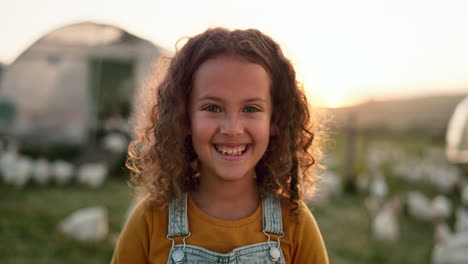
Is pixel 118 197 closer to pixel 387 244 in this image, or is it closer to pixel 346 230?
pixel 346 230

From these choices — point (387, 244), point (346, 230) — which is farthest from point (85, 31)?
point (387, 244)

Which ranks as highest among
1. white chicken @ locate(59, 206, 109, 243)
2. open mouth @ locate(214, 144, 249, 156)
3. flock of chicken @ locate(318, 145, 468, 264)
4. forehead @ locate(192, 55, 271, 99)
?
forehead @ locate(192, 55, 271, 99)

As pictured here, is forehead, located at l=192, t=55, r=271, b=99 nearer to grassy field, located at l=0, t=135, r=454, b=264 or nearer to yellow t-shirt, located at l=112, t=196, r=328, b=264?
yellow t-shirt, located at l=112, t=196, r=328, b=264

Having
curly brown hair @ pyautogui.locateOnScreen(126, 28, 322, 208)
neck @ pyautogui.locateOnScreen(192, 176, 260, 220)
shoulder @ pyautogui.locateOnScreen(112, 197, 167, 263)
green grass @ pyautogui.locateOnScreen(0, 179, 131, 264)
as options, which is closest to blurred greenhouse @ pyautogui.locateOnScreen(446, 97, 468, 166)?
green grass @ pyautogui.locateOnScreen(0, 179, 131, 264)

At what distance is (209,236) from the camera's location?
4.20ft

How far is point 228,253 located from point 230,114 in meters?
0.44

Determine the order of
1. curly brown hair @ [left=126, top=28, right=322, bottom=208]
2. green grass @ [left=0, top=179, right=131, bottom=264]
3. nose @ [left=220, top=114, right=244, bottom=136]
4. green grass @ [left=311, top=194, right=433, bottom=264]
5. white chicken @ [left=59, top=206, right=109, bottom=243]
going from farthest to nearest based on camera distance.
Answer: green grass @ [left=311, top=194, right=433, bottom=264] → white chicken @ [left=59, top=206, right=109, bottom=243] → green grass @ [left=0, top=179, right=131, bottom=264] → curly brown hair @ [left=126, top=28, right=322, bottom=208] → nose @ [left=220, top=114, right=244, bottom=136]

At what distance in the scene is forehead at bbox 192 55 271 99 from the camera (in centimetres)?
123

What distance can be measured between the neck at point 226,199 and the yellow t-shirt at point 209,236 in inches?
1.4

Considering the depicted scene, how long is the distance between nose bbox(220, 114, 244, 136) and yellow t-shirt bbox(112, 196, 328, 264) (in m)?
0.30

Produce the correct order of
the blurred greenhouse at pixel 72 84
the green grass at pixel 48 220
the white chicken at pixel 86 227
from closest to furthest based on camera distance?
the green grass at pixel 48 220 < the white chicken at pixel 86 227 < the blurred greenhouse at pixel 72 84

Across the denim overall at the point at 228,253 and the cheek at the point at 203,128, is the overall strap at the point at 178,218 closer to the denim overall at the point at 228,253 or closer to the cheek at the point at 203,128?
the denim overall at the point at 228,253

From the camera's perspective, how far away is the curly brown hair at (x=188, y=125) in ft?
4.32

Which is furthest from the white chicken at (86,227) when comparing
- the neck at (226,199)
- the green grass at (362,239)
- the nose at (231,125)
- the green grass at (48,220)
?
the nose at (231,125)
